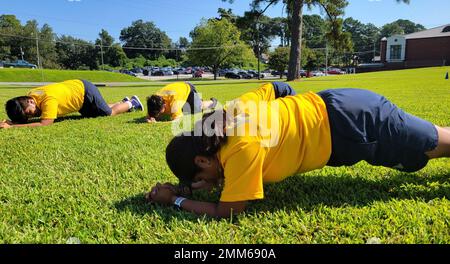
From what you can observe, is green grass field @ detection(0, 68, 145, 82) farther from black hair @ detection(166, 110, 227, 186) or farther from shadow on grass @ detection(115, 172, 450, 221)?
black hair @ detection(166, 110, 227, 186)

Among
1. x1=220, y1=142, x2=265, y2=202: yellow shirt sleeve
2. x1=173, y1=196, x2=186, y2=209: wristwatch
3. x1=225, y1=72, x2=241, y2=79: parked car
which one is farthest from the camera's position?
x1=225, y1=72, x2=241, y2=79: parked car

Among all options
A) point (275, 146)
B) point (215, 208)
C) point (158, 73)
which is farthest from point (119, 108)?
point (158, 73)

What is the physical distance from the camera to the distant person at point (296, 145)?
225cm

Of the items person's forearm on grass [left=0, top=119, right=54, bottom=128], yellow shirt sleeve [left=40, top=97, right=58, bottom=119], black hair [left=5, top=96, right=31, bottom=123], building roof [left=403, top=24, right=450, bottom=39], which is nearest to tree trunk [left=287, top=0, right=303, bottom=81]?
yellow shirt sleeve [left=40, top=97, right=58, bottom=119]

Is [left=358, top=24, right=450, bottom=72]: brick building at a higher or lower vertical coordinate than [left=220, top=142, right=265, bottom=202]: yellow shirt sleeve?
higher

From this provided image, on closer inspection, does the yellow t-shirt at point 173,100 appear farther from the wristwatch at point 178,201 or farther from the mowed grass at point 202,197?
the wristwatch at point 178,201

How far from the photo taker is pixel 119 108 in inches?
314

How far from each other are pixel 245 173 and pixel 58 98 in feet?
17.3

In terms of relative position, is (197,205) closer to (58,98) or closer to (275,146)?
(275,146)

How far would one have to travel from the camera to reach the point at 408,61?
208 feet

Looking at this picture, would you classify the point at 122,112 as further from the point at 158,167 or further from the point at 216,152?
the point at 216,152

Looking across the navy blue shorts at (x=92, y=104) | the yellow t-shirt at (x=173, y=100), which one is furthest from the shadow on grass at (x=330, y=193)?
the navy blue shorts at (x=92, y=104)

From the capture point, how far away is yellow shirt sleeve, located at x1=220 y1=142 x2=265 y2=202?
2207 millimetres
